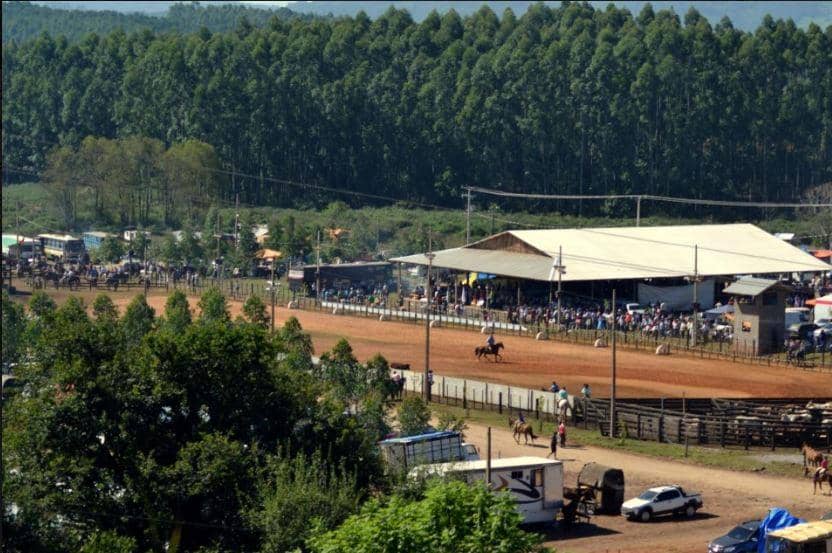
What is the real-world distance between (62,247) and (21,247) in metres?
3.72

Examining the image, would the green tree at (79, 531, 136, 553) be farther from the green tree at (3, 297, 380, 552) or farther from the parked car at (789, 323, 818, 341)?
the parked car at (789, 323, 818, 341)

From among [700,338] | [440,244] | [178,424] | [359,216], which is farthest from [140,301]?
[359,216]

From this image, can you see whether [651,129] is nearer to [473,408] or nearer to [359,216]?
[359,216]

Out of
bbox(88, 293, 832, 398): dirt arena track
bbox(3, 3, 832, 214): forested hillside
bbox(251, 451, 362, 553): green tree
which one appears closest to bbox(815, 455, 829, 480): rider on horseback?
bbox(251, 451, 362, 553): green tree

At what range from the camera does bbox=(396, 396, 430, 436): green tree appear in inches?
1417

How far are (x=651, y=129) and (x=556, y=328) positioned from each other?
5341cm

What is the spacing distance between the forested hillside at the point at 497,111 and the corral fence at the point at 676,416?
215 ft

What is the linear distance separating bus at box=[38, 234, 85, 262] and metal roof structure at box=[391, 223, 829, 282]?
2355cm

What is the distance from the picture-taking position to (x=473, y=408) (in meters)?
44.9

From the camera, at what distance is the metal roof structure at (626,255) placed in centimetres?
6756

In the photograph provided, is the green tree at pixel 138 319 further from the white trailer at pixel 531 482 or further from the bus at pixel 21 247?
the bus at pixel 21 247

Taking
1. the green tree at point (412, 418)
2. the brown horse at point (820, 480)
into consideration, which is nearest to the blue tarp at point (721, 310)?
the brown horse at point (820, 480)

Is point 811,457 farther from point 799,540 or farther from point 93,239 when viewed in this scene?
point 93,239

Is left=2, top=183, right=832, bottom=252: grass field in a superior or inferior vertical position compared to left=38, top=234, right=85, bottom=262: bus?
superior
